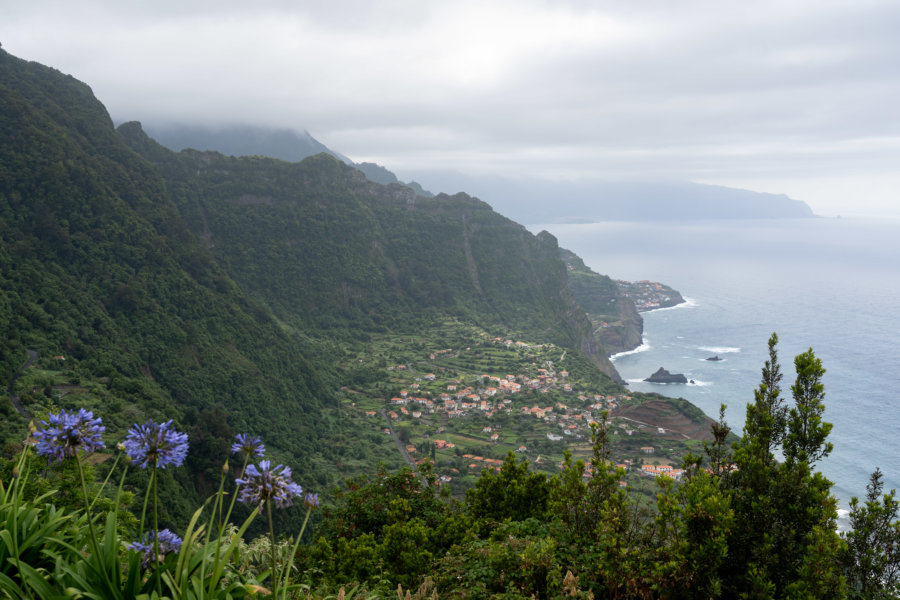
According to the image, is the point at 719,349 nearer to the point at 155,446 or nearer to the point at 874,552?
the point at 874,552

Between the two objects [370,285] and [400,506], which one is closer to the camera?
[400,506]

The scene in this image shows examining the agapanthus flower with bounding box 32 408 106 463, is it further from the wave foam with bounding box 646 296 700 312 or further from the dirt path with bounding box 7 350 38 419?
the wave foam with bounding box 646 296 700 312

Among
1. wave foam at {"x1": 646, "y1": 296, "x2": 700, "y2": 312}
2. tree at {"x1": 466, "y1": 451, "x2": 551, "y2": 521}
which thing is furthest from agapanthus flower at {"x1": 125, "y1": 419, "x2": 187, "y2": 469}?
wave foam at {"x1": 646, "y1": 296, "x2": 700, "y2": 312}

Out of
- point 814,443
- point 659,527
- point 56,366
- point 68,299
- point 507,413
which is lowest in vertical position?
point 507,413

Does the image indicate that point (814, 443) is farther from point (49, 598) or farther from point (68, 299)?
point (68, 299)

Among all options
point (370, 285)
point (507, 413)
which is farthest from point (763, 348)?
point (370, 285)

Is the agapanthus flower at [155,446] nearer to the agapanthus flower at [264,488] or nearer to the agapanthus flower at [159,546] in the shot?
the agapanthus flower at [264,488]

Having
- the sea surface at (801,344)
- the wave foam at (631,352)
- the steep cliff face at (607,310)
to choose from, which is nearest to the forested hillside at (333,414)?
the steep cliff face at (607,310)
